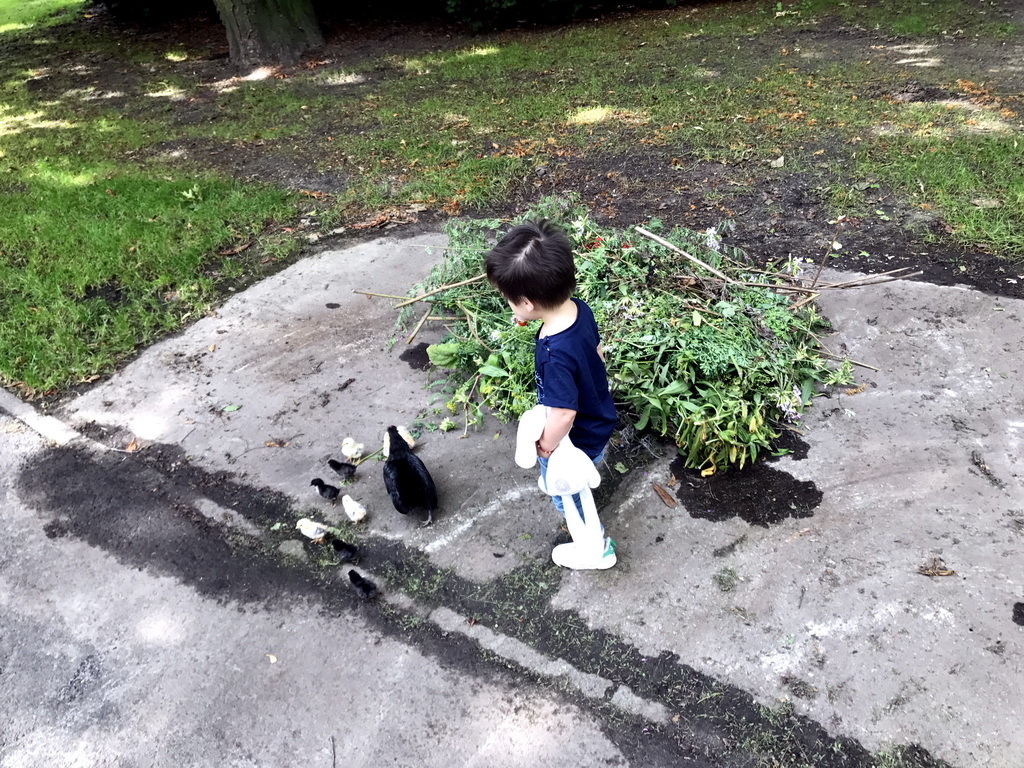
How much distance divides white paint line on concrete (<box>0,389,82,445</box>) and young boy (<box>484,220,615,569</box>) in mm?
2842

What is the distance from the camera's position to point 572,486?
2480 mm

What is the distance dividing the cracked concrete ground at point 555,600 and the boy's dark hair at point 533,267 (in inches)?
45.5

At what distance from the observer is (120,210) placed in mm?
6059

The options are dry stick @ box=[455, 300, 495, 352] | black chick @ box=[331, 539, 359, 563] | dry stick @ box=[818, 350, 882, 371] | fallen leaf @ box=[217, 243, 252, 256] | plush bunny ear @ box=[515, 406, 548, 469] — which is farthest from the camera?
fallen leaf @ box=[217, 243, 252, 256]

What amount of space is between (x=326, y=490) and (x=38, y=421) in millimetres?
2010

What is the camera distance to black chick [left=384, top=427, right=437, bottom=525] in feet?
9.74

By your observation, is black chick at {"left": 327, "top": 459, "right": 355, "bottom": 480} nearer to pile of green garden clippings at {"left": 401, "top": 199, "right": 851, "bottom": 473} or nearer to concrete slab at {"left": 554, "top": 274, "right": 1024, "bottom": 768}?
A: pile of green garden clippings at {"left": 401, "top": 199, "right": 851, "bottom": 473}

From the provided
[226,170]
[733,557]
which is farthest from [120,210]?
[733,557]

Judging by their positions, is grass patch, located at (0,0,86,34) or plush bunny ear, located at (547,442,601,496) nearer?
plush bunny ear, located at (547,442,601,496)

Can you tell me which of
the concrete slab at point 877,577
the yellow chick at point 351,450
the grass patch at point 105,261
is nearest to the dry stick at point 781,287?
the concrete slab at point 877,577

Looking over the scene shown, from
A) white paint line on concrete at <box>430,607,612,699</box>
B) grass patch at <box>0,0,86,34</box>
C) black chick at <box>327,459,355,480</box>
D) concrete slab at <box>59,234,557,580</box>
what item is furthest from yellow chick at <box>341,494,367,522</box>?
grass patch at <box>0,0,86,34</box>

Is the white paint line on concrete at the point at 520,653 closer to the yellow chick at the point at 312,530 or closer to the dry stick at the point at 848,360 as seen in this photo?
the yellow chick at the point at 312,530

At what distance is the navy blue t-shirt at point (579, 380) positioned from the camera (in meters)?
2.29

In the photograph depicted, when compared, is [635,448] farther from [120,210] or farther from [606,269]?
[120,210]
